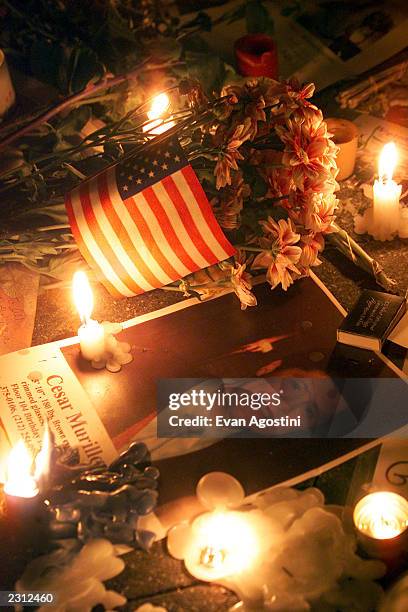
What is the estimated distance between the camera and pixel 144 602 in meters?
0.93

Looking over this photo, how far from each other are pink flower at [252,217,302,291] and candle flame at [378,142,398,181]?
0.27 metres

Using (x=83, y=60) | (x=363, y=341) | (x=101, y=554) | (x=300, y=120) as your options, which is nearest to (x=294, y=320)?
(x=363, y=341)

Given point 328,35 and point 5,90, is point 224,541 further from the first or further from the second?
point 328,35

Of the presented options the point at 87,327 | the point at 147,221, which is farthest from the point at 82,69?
the point at 87,327

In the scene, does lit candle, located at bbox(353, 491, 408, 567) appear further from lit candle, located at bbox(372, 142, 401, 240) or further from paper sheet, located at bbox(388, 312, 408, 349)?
lit candle, located at bbox(372, 142, 401, 240)

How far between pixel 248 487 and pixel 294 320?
1.02 feet

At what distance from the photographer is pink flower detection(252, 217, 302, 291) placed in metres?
1.17

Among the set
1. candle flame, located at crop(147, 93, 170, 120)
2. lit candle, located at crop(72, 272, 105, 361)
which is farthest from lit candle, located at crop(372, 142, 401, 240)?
lit candle, located at crop(72, 272, 105, 361)

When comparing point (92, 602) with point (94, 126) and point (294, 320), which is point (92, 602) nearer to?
point (294, 320)

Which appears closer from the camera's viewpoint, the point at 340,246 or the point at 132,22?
the point at 340,246

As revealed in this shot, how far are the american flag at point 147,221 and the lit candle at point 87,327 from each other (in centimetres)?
8

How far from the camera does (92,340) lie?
1207mm

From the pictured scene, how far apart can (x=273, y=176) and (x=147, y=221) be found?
0.20 m

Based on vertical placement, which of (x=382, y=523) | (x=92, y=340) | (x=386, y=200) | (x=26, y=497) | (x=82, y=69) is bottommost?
(x=382, y=523)
